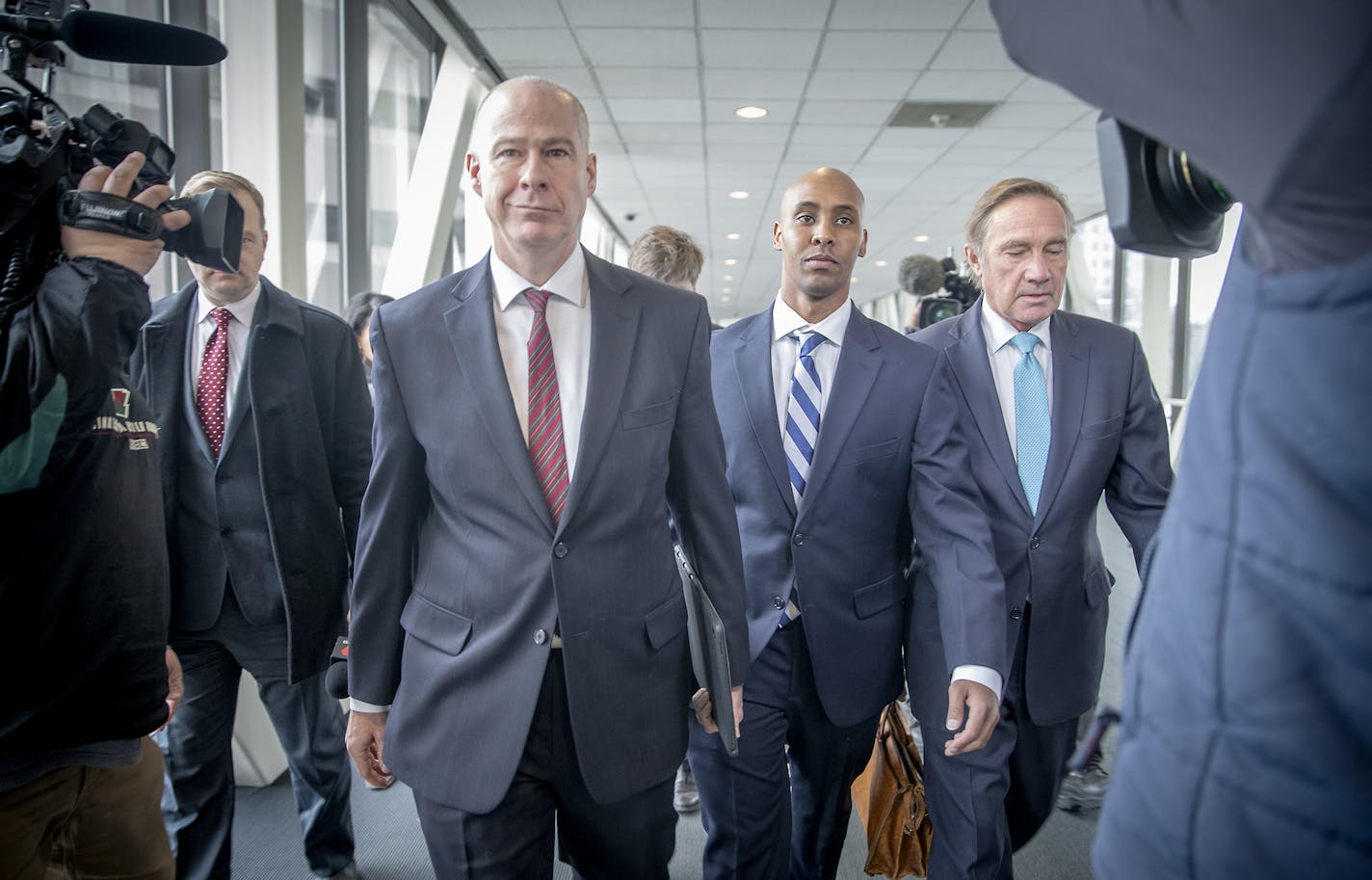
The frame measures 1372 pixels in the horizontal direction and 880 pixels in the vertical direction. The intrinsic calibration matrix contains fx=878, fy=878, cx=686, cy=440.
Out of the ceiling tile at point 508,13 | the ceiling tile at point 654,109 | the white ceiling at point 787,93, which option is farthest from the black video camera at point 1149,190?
A: the ceiling tile at point 654,109

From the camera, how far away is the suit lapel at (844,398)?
6.49 feet

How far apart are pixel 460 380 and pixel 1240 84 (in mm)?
1153

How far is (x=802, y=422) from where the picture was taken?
81.5 inches

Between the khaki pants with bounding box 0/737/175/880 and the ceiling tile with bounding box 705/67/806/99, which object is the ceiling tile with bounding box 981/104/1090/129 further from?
the khaki pants with bounding box 0/737/175/880

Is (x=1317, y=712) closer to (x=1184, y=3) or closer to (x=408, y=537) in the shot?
(x=1184, y=3)

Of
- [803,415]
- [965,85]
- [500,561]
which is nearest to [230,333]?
[500,561]

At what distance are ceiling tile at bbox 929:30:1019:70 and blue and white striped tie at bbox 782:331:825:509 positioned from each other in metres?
3.91

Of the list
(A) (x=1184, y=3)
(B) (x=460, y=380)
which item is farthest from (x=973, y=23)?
(A) (x=1184, y=3)

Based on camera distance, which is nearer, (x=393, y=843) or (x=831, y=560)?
(x=831, y=560)

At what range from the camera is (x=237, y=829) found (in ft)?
9.18

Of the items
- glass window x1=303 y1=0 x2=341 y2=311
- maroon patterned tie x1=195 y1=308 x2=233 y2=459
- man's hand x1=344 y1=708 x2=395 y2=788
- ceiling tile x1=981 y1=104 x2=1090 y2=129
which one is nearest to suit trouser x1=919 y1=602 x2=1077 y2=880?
man's hand x1=344 y1=708 x2=395 y2=788

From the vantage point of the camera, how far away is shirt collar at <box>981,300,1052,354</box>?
7.11 feet

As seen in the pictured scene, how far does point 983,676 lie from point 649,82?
5.53 metres

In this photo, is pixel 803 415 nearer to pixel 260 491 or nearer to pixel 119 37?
pixel 260 491
